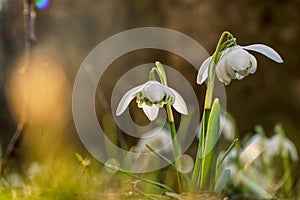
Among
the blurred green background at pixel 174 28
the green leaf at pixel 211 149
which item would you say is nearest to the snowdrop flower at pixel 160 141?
the green leaf at pixel 211 149

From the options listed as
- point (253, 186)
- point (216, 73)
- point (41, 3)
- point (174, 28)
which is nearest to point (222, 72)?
point (216, 73)

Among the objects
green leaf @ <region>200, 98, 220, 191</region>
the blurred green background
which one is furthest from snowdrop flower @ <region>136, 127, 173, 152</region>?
the blurred green background

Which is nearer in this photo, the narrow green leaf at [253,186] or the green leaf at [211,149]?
the green leaf at [211,149]

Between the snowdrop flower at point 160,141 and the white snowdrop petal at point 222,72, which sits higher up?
Result: the white snowdrop petal at point 222,72

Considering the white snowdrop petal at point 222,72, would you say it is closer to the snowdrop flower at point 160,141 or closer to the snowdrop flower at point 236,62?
the snowdrop flower at point 236,62

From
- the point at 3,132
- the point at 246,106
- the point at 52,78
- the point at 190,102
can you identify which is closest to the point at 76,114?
the point at 52,78

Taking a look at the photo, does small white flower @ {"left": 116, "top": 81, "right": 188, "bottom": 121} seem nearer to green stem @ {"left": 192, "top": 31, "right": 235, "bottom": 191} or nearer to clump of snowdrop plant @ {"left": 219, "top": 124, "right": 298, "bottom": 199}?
green stem @ {"left": 192, "top": 31, "right": 235, "bottom": 191}
